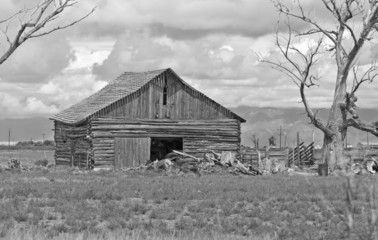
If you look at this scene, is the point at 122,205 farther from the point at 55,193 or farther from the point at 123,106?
the point at 123,106

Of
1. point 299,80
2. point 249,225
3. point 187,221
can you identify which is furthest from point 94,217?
point 299,80

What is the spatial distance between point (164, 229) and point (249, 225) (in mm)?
1845

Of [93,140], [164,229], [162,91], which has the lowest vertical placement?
[164,229]

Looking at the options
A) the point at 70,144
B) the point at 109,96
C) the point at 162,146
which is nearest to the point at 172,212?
the point at 109,96

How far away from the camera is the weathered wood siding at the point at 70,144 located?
38125mm

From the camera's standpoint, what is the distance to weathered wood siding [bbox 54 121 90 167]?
125ft

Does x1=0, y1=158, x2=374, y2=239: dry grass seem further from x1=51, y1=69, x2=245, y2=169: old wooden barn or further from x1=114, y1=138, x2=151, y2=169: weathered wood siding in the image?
x1=51, y1=69, x2=245, y2=169: old wooden barn

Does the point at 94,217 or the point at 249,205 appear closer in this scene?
the point at 94,217

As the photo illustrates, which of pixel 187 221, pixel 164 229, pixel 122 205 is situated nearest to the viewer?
pixel 164 229

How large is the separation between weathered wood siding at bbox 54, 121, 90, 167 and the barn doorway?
465 centimetres

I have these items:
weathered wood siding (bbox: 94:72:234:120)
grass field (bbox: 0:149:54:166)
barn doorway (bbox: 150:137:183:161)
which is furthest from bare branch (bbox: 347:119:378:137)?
grass field (bbox: 0:149:54:166)

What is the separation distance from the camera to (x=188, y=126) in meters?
39.7

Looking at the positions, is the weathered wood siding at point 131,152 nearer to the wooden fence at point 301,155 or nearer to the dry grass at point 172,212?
the wooden fence at point 301,155

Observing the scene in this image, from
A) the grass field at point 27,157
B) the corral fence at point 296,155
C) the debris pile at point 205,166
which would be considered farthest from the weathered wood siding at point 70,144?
the corral fence at point 296,155
